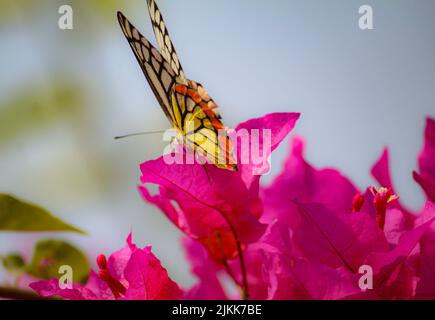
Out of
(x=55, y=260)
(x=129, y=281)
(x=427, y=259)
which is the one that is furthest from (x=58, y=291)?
(x=427, y=259)

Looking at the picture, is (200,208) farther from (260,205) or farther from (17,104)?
(17,104)

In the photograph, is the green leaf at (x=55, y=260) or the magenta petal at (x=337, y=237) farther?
the green leaf at (x=55, y=260)

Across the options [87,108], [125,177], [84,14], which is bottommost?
[125,177]

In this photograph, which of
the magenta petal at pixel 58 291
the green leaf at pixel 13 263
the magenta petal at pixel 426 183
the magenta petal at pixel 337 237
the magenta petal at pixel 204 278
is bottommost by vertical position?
the magenta petal at pixel 204 278

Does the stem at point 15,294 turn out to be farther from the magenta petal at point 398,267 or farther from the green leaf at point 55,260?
the magenta petal at point 398,267

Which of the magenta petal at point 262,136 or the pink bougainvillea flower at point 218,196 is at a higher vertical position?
the magenta petal at point 262,136

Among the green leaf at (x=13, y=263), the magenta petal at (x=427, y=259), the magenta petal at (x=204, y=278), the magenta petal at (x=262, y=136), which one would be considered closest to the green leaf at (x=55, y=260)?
the green leaf at (x=13, y=263)

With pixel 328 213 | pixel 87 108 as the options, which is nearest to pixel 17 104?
pixel 87 108
